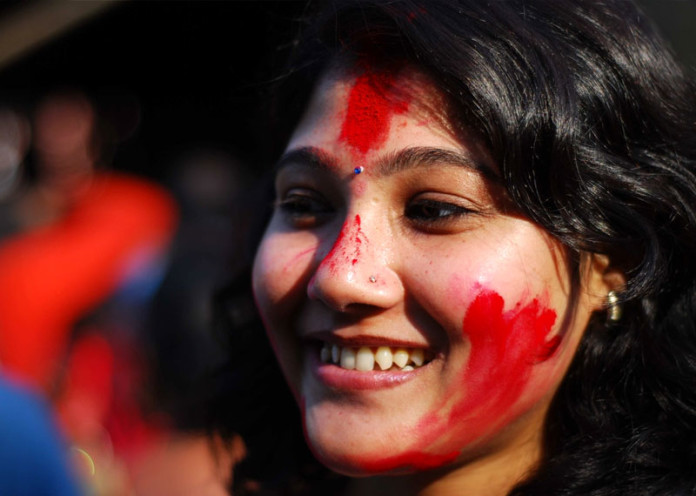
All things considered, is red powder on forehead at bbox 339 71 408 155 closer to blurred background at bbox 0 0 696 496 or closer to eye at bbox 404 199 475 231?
eye at bbox 404 199 475 231

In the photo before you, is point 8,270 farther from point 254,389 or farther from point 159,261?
point 254,389

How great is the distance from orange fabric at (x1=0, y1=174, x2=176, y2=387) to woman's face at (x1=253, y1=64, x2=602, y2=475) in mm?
2202

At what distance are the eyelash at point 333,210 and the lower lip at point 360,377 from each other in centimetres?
29

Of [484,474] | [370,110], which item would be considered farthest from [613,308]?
[370,110]

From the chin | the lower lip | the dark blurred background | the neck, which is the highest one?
the dark blurred background

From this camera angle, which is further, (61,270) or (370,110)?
(61,270)

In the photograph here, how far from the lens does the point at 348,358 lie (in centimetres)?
158

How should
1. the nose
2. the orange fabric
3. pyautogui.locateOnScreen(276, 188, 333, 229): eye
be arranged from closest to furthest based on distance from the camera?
1. the nose
2. pyautogui.locateOnScreen(276, 188, 333, 229): eye
3. the orange fabric

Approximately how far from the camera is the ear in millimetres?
1609

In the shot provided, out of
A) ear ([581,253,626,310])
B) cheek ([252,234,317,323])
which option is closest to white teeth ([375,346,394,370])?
cheek ([252,234,317,323])

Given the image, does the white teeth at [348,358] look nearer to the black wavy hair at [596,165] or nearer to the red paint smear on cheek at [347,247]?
the red paint smear on cheek at [347,247]

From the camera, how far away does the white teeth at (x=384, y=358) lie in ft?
5.07

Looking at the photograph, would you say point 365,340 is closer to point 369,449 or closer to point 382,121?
point 369,449

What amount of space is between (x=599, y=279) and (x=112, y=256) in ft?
8.81
